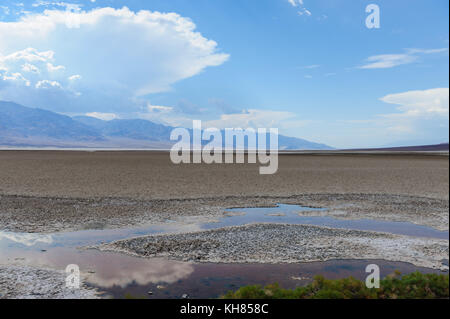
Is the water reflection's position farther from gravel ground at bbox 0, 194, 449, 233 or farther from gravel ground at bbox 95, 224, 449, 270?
gravel ground at bbox 95, 224, 449, 270

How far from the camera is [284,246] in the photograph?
523 inches

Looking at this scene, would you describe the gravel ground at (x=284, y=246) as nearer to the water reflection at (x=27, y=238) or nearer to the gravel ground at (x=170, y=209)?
the water reflection at (x=27, y=238)

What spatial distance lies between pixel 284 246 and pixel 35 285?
330 inches

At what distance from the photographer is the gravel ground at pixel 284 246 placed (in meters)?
12.0

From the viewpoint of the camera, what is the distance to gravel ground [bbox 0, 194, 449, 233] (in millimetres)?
17062

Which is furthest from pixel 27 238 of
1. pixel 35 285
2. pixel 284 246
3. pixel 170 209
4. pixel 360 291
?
pixel 360 291

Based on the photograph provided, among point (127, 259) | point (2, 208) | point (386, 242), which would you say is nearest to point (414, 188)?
point (386, 242)

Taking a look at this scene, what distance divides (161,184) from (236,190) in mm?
7387

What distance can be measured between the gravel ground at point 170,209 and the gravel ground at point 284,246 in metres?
3.25

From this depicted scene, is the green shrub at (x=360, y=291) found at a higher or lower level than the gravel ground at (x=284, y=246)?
higher

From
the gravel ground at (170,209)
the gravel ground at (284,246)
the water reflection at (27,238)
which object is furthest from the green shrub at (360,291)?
the water reflection at (27,238)

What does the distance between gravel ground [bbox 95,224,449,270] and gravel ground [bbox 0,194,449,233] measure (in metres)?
3.25
